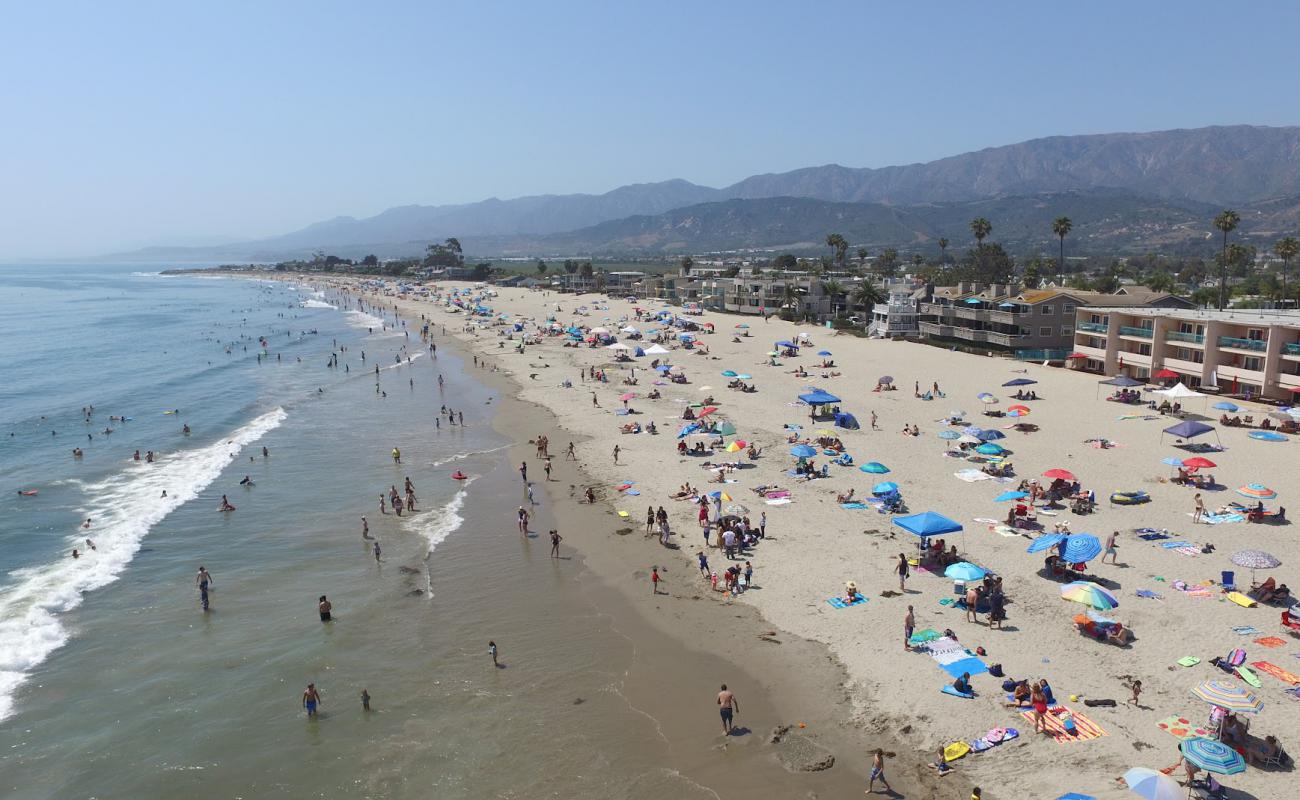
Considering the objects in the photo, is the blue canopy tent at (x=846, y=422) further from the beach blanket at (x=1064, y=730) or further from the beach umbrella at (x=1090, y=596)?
the beach blanket at (x=1064, y=730)

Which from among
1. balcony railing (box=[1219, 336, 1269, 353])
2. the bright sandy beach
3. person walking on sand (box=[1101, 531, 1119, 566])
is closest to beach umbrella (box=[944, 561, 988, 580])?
the bright sandy beach

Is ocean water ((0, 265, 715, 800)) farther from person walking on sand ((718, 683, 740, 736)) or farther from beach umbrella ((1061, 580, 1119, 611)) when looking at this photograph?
beach umbrella ((1061, 580, 1119, 611))

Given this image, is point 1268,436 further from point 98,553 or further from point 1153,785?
point 98,553

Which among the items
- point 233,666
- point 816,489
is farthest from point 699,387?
point 233,666

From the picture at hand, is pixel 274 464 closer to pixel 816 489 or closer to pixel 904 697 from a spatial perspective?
pixel 816 489

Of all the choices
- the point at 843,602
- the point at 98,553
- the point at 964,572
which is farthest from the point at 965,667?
the point at 98,553
